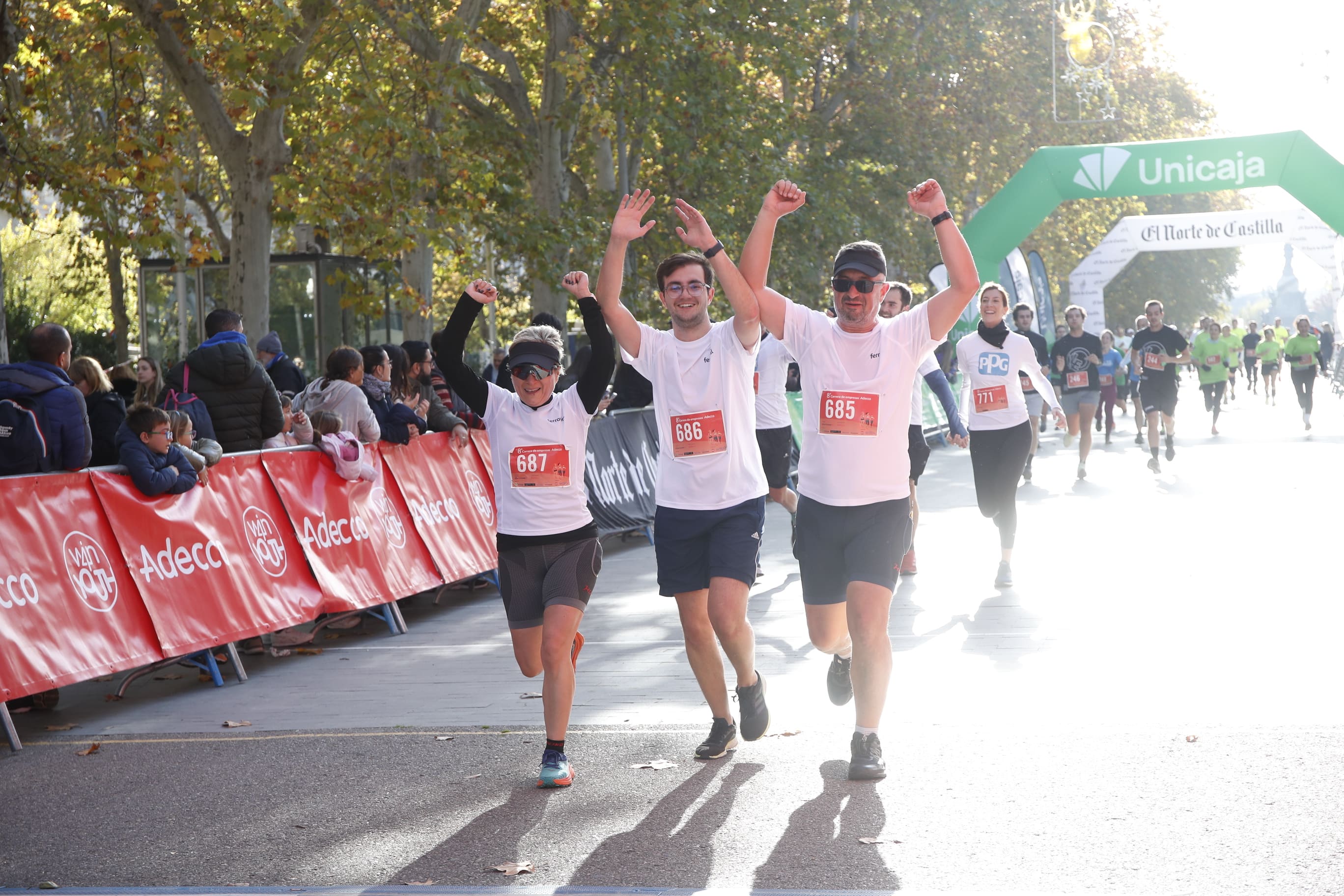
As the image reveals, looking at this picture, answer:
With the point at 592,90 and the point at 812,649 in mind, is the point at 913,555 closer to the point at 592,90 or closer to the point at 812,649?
the point at 812,649

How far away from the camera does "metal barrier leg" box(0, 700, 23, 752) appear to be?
687 centimetres

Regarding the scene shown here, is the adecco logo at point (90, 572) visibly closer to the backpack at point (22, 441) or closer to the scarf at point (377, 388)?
the backpack at point (22, 441)

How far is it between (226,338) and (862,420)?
4.95 metres

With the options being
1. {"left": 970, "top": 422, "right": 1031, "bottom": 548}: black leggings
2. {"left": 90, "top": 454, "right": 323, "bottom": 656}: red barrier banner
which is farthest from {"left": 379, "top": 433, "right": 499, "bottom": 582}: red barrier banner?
{"left": 970, "top": 422, "right": 1031, "bottom": 548}: black leggings

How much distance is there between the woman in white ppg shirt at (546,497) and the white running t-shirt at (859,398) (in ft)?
2.46

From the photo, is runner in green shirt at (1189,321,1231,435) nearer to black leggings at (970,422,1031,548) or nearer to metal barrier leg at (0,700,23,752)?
black leggings at (970,422,1031,548)

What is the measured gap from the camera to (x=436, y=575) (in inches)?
412

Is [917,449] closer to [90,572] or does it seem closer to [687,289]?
[687,289]

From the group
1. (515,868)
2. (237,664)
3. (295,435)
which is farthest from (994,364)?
(515,868)

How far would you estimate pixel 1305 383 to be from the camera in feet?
79.1

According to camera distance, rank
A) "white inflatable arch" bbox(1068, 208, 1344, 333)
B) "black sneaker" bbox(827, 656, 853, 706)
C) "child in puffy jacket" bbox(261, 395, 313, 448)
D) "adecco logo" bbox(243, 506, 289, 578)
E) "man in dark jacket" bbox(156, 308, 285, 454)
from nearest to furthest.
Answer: "black sneaker" bbox(827, 656, 853, 706), "adecco logo" bbox(243, 506, 289, 578), "man in dark jacket" bbox(156, 308, 285, 454), "child in puffy jacket" bbox(261, 395, 313, 448), "white inflatable arch" bbox(1068, 208, 1344, 333)

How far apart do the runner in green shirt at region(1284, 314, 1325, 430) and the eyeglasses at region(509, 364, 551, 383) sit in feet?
64.5

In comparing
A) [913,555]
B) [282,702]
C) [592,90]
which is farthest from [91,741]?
[592,90]

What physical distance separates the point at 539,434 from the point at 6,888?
2.32 meters
